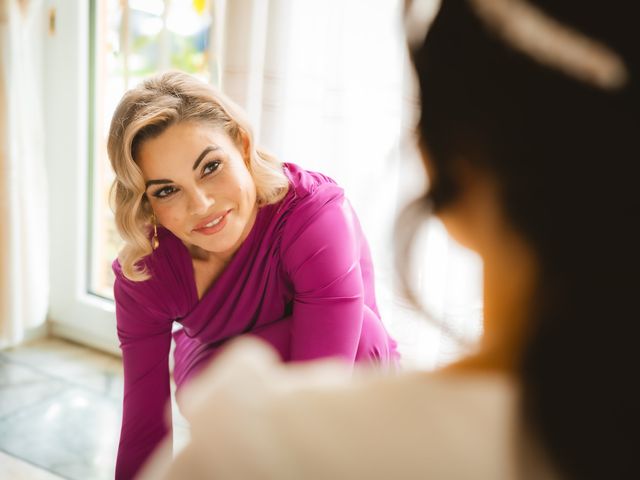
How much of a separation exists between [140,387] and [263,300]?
31cm

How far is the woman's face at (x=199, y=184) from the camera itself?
1.05 metres

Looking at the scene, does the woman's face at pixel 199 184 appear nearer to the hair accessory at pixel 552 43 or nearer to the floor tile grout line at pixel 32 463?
the floor tile grout line at pixel 32 463

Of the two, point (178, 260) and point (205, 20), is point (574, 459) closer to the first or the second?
point (178, 260)

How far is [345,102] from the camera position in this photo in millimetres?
1398

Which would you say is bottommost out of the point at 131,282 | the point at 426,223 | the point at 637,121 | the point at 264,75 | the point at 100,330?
the point at 100,330

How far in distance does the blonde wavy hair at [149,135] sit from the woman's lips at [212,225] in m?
0.11

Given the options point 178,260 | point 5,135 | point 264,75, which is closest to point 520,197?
point 178,260

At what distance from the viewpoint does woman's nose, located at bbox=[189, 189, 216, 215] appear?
1.07 metres

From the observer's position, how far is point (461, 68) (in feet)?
1.16

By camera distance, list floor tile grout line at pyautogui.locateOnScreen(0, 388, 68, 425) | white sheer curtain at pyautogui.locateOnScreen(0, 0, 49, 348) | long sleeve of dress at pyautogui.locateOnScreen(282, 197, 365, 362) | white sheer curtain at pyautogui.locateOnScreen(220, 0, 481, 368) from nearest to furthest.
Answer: long sleeve of dress at pyautogui.locateOnScreen(282, 197, 365, 362) < white sheer curtain at pyautogui.locateOnScreen(220, 0, 481, 368) < floor tile grout line at pyautogui.locateOnScreen(0, 388, 68, 425) < white sheer curtain at pyautogui.locateOnScreen(0, 0, 49, 348)

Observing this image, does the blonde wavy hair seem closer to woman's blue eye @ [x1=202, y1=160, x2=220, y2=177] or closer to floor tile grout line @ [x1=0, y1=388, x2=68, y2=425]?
woman's blue eye @ [x1=202, y1=160, x2=220, y2=177]

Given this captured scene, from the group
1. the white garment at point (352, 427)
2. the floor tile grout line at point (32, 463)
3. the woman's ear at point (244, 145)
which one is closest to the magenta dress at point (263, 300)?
the woman's ear at point (244, 145)

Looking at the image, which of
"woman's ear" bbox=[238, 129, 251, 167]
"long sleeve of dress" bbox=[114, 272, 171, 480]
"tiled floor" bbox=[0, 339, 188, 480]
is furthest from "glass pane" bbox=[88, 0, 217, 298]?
"long sleeve of dress" bbox=[114, 272, 171, 480]

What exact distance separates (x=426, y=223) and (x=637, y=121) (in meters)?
0.15
